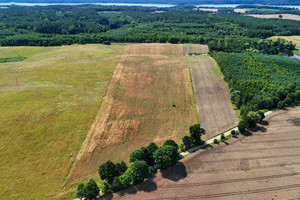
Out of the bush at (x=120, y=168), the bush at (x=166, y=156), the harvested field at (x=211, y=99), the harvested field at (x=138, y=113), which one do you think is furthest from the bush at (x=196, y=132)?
the bush at (x=120, y=168)

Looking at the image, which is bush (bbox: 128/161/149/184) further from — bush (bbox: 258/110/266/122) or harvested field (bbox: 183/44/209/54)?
harvested field (bbox: 183/44/209/54)

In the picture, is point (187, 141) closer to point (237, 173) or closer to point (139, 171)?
point (237, 173)

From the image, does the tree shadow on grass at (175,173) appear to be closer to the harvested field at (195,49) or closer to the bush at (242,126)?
the bush at (242,126)

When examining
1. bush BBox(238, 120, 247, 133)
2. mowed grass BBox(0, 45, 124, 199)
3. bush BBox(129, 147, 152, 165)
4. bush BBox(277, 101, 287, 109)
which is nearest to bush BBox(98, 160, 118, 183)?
bush BBox(129, 147, 152, 165)

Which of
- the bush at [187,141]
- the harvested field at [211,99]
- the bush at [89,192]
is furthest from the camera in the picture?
the harvested field at [211,99]

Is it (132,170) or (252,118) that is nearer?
(132,170)

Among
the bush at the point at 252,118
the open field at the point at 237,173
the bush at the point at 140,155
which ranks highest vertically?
the bush at the point at 252,118

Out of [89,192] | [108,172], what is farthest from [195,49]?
[89,192]
